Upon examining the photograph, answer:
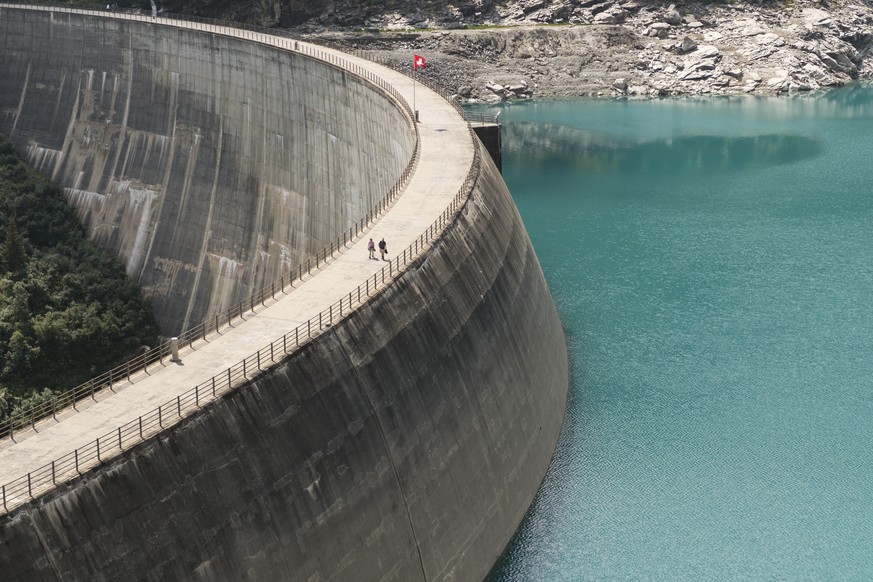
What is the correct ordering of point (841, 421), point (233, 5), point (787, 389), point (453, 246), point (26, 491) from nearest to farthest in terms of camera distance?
point (26, 491) → point (453, 246) → point (841, 421) → point (787, 389) → point (233, 5)

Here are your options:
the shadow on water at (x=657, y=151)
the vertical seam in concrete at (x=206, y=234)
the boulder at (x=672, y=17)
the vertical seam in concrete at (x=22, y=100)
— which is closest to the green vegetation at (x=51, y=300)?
the vertical seam in concrete at (x=22, y=100)

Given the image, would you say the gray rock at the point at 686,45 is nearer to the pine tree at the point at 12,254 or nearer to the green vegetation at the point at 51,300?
the green vegetation at the point at 51,300

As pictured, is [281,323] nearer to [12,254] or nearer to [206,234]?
[206,234]

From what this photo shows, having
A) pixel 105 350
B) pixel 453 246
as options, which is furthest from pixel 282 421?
pixel 105 350

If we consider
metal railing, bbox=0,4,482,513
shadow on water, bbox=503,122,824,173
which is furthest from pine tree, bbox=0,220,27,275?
shadow on water, bbox=503,122,824,173

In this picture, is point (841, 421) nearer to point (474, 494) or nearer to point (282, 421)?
point (474, 494)

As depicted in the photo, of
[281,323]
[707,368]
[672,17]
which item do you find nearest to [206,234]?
[707,368]
